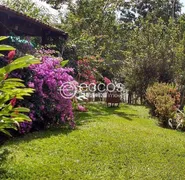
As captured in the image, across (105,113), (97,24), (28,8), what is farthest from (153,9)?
(105,113)

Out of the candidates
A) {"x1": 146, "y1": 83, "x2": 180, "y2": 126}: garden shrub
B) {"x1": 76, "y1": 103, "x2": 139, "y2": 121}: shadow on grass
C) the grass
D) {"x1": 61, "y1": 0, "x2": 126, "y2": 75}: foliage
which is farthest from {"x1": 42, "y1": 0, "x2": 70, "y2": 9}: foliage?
the grass

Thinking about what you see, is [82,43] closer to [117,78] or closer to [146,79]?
[146,79]

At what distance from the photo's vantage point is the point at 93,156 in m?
5.79

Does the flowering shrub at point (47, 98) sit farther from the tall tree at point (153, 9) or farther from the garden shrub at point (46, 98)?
the tall tree at point (153, 9)

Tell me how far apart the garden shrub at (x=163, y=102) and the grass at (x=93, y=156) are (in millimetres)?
2896

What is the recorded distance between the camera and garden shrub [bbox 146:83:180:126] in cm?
1068

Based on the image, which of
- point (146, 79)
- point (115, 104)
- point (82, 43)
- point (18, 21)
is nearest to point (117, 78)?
point (146, 79)

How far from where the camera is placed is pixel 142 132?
8.27 m

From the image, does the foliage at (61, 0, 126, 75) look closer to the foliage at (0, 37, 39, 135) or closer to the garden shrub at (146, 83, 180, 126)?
the garden shrub at (146, 83, 180, 126)

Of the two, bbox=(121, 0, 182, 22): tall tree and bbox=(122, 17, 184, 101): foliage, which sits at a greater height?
bbox=(121, 0, 182, 22): tall tree

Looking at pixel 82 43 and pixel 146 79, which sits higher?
pixel 82 43

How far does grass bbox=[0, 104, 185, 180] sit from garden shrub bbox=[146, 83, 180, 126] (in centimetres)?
290

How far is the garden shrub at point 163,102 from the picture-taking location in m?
10.7

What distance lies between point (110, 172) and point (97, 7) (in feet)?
49.1
